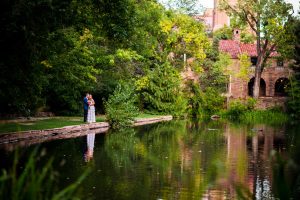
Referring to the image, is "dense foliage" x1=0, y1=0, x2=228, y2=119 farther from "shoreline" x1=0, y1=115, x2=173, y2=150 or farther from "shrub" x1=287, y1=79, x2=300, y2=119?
"shrub" x1=287, y1=79, x2=300, y2=119

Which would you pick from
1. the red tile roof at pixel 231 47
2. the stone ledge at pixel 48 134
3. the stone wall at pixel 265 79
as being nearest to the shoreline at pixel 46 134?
the stone ledge at pixel 48 134

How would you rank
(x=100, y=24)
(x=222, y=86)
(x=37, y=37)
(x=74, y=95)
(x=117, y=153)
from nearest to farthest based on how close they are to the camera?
(x=37, y=37) < (x=117, y=153) < (x=100, y=24) < (x=74, y=95) < (x=222, y=86)

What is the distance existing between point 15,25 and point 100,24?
5514 mm

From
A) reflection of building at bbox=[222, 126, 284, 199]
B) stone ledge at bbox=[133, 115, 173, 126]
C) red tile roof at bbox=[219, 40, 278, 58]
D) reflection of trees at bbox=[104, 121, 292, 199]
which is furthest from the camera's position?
red tile roof at bbox=[219, 40, 278, 58]

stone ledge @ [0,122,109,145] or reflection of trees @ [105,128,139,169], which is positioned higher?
stone ledge @ [0,122,109,145]

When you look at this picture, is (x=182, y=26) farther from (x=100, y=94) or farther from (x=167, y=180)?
(x=167, y=180)

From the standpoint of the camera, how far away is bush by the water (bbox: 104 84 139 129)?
2802 cm

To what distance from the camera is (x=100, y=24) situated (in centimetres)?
1834

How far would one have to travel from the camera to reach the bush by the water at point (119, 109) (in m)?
28.0

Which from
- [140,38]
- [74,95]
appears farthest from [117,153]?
[140,38]

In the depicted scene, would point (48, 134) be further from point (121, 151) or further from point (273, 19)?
point (273, 19)

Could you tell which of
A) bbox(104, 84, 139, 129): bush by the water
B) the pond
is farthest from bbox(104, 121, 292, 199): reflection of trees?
bbox(104, 84, 139, 129): bush by the water

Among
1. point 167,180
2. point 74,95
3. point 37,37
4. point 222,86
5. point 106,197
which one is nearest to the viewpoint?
point 106,197

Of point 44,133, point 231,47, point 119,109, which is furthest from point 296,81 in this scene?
point 44,133
